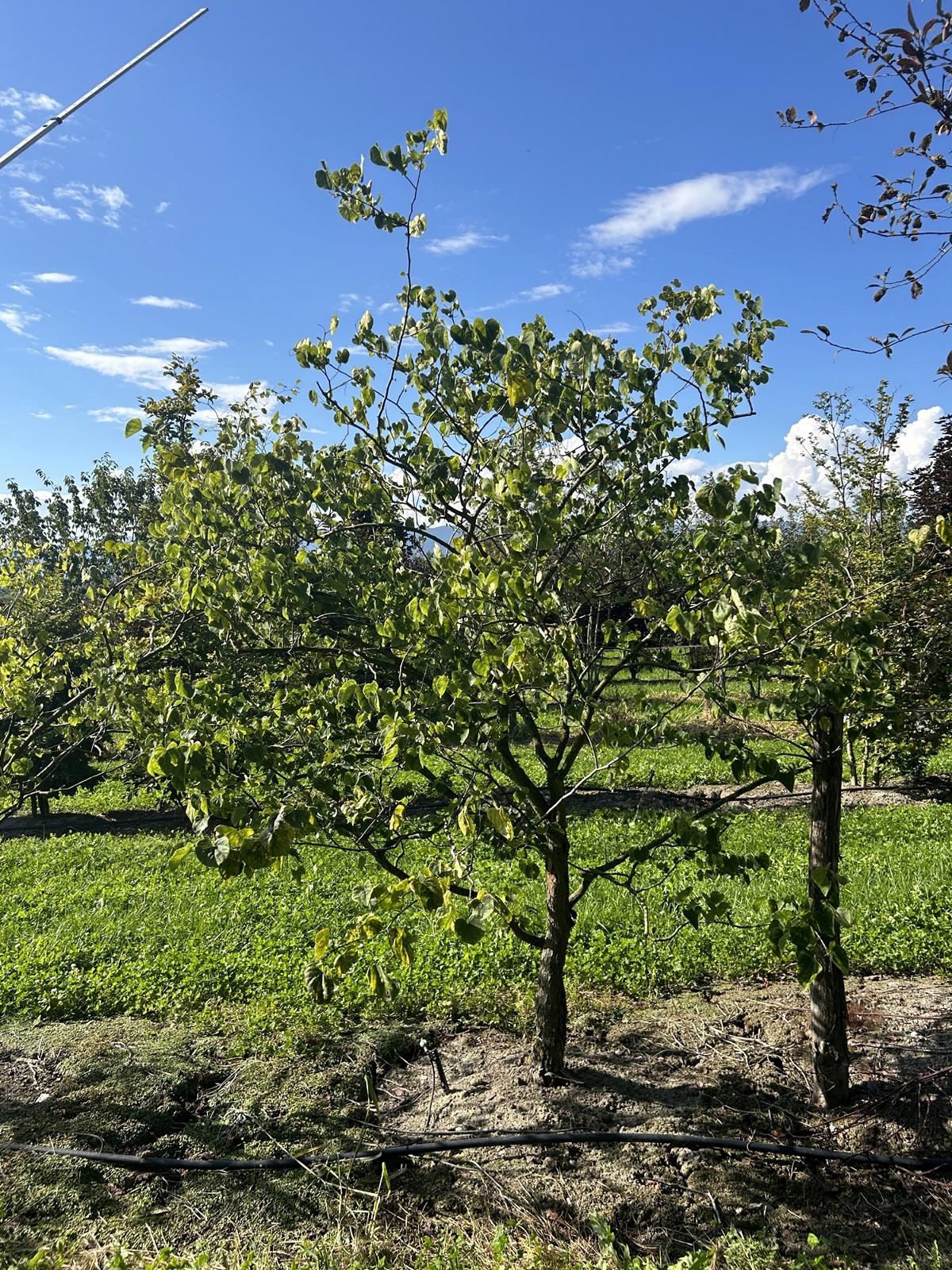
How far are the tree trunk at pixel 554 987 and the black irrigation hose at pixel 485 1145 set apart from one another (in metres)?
0.45

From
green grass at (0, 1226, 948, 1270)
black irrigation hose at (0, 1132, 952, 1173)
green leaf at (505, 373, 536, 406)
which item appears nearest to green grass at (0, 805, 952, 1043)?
black irrigation hose at (0, 1132, 952, 1173)

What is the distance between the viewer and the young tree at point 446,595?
2.69m

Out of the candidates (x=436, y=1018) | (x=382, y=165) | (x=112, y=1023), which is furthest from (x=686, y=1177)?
(x=382, y=165)

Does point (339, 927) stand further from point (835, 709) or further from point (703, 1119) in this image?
point (835, 709)

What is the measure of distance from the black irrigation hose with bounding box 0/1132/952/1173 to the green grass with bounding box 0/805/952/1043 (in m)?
0.94

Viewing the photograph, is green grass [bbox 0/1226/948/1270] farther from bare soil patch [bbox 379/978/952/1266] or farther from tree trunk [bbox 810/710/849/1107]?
tree trunk [bbox 810/710/849/1107]

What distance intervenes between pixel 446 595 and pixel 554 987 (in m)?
2.26

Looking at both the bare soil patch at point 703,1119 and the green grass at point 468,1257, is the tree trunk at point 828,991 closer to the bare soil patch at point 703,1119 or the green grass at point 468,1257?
the bare soil patch at point 703,1119

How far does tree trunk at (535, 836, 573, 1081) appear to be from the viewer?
13.0ft

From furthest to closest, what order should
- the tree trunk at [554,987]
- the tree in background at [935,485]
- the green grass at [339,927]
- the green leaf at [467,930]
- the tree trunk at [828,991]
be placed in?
1. the tree in background at [935,485]
2. the green grass at [339,927]
3. the tree trunk at [554,987]
4. the tree trunk at [828,991]
5. the green leaf at [467,930]

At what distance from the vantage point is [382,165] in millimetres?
3197

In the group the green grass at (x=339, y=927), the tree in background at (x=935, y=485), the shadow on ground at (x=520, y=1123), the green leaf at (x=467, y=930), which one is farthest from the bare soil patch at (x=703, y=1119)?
the tree in background at (x=935, y=485)

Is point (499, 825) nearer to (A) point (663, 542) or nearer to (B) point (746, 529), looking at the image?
(B) point (746, 529)

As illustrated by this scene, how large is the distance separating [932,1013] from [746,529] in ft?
10.3
